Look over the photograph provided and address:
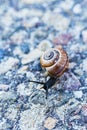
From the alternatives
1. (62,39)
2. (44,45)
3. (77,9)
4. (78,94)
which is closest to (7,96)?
(78,94)

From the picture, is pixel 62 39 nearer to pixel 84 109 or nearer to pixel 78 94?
pixel 78 94

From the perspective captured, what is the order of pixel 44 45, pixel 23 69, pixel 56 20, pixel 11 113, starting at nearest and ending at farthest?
pixel 11 113
pixel 23 69
pixel 44 45
pixel 56 20

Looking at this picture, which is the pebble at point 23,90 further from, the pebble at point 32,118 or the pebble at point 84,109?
the pebble at point 84,109

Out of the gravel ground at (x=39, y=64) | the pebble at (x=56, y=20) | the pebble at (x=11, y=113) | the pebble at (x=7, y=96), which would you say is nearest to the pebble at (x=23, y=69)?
the gravel ground at (x=39, y=64)

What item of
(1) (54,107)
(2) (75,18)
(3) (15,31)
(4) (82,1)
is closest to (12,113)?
(1) (54,107)

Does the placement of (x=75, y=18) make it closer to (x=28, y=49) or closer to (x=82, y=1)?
(x=82, y=1)

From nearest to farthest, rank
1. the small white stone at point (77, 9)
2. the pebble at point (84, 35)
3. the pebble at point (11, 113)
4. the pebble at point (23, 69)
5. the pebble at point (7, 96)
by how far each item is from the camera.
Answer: the pebble at point (11, 113)
the pebble at point (7, 96)
the pebble at point (23, 69)
the pebble at point (84, 35)
the small white stone at point (77, 9)

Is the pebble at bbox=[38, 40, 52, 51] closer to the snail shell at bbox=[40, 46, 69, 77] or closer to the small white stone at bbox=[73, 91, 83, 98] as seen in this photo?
the snail shell at bbox=[40, 46, 69, 77]
